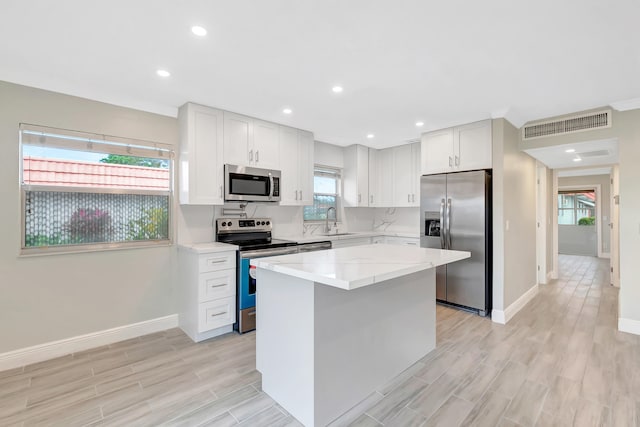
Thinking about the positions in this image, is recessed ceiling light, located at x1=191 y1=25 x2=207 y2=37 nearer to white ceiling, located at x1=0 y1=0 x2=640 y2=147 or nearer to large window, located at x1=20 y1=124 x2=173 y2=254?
white ceiling, located at x1=0 y1=0 x2=640 y2=147

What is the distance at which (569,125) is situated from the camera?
3.53m

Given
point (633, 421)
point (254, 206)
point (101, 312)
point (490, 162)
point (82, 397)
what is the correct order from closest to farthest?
point (633, 421) → point (82, 397) → point (101, 312) → point (490, 162) → point (254, 206)

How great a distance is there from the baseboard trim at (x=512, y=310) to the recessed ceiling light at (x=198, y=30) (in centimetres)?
399

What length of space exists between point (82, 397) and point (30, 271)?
1258 mm

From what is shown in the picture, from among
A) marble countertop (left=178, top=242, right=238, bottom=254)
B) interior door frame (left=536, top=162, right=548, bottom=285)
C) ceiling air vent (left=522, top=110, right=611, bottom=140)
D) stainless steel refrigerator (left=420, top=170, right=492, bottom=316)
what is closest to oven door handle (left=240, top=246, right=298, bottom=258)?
marble countertop (left=178, top=242, right=238, bottom=254)

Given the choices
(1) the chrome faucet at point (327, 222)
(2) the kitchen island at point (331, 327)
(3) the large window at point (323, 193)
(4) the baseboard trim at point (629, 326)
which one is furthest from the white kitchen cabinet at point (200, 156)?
(4) the baseboard trim at point (629, 326)

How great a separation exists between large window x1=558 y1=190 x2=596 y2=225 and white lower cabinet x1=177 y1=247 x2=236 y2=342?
33.4 feet

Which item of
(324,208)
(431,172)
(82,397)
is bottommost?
(82,397)

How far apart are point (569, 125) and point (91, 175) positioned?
5.22m

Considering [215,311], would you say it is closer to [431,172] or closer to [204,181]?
[204,181]

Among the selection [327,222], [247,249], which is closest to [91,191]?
[247,249]

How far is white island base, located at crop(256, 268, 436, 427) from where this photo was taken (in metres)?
1.82

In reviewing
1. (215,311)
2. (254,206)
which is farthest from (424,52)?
(215,311)

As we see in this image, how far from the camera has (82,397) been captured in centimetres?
215
